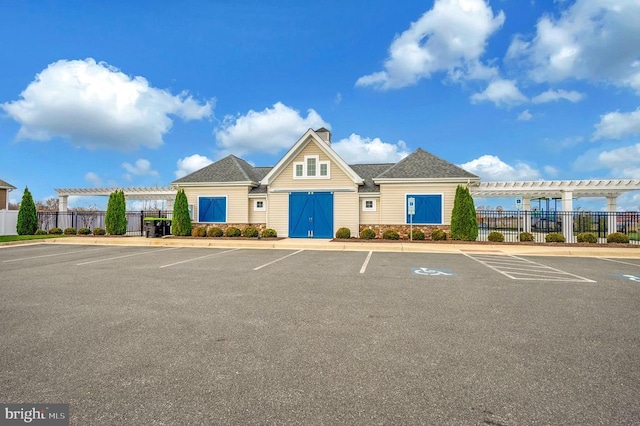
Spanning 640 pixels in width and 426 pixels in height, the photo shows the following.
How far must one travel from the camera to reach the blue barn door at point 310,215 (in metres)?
21.9

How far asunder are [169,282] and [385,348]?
6168 millimetres

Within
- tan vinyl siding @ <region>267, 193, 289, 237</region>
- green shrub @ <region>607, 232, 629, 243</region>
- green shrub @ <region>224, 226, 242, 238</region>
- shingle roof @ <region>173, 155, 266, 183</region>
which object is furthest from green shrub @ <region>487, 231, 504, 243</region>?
shingle roof @ <region>173, 155, 266, 183</region>

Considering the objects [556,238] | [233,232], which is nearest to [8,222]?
[233,232]

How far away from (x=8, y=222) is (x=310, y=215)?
25.9m

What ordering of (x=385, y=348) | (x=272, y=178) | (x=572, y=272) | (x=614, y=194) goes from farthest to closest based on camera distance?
(x=614, y=194) < (x=272, y=178) < (x=572, y=272) < (x=385, y=348)

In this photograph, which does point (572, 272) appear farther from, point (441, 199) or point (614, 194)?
point (614, 194)

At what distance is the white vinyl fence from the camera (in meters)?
27.2

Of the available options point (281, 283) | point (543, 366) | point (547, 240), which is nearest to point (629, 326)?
point (543, 366)

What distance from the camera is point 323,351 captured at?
159 inches

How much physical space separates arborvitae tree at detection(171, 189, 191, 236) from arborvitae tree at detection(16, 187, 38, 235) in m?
13.6

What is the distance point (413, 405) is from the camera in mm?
2912

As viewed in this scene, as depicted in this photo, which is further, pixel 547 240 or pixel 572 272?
pixel 547 240

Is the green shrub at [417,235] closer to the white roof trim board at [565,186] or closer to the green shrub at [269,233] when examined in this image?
the white roof trim board at [565,186]

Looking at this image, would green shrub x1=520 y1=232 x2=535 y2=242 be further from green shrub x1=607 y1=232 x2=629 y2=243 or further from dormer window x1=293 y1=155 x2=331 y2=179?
dormer window x1=293 y1=155 x2=331 y2=179
